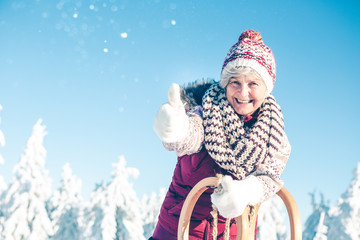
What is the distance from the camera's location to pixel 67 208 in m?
23.8

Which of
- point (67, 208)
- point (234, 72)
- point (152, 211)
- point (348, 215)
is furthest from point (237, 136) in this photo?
point (152, 211)

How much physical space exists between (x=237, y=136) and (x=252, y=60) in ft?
2.27

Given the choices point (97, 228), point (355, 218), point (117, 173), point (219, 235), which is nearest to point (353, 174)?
point (355, 218)

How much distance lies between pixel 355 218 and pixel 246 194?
73.8ft

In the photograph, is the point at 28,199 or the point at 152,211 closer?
the point at 28,199

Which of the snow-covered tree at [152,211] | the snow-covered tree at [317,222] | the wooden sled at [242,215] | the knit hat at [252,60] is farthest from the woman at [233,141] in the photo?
the snow-covered tree at [152,211]

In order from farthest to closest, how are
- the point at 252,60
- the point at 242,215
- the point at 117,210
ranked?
1. the point at 117,210
2. the point at 252,60
3. the point at 242,215

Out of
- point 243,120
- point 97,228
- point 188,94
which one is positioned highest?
point 188,94

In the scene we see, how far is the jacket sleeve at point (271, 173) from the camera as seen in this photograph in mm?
2738

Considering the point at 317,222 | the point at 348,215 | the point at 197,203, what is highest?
the point at 348,215

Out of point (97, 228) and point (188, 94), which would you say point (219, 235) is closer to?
point (188, 94)

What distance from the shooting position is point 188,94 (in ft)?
11.3

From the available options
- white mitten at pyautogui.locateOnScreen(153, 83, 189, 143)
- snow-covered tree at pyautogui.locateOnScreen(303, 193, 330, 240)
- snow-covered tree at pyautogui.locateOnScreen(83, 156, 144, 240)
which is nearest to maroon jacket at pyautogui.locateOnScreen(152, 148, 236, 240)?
white mitten at pyautogui.locateOnScreen(153, 83, 189, 143)

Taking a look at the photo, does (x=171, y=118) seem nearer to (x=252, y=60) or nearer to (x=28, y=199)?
(x=252, y=60)
